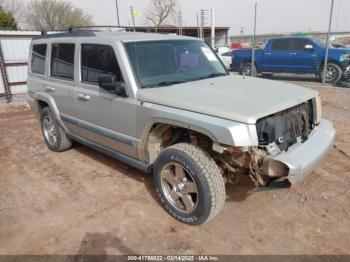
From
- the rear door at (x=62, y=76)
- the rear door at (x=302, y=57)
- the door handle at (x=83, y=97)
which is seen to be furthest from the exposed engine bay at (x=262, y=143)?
the rear door at (x=302, y=57)

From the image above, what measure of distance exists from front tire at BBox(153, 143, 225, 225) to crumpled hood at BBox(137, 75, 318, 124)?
45cm

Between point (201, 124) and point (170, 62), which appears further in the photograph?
point (170, 62)

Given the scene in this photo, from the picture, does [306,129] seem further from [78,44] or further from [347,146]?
[78,44]

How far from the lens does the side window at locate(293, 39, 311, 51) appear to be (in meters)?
11.6

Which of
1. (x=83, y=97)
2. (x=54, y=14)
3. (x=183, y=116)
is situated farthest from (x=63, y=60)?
(x=54, y=14)

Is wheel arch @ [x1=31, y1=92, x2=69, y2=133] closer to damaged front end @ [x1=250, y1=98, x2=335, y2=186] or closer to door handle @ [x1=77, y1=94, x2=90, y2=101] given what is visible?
door handle @ [x1=77, y1=94, x2=90, y2=101]

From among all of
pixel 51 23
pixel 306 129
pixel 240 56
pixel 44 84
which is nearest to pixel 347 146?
pixel 306 129

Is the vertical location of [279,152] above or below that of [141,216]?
above

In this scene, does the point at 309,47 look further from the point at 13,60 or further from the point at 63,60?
the point at 13,60

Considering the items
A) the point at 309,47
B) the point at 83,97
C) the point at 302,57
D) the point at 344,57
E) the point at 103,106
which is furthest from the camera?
the point at 302,57

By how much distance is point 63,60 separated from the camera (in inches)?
177

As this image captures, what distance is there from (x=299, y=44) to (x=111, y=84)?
406 inches

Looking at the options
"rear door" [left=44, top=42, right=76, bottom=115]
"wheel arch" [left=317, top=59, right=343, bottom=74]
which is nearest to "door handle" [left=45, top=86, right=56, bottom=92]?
"rear door" [left=44, top=42, right=76, bottom=115]

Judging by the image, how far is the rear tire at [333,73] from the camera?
36.0 ft
